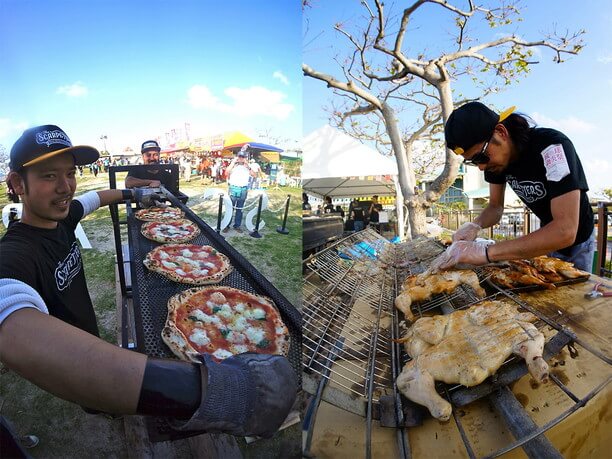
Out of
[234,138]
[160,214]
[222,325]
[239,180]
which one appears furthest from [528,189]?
[160,214]

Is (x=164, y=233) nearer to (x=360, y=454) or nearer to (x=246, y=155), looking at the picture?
(x=246, y=155)

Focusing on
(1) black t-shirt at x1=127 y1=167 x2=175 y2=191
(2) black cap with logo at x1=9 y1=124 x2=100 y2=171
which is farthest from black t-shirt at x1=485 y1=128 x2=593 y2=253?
(2) black cap with logo at x1=9 y1=124 x2=100 y2=171

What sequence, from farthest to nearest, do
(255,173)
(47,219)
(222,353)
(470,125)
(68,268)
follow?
(255,173) < (470,125) < (222,353) < (68,268) < (47,219)

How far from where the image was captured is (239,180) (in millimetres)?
2518

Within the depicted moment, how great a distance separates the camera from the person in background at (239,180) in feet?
7.36

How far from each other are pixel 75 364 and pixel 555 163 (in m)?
1.81

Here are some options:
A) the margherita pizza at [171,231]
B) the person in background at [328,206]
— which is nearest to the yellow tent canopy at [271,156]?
the margherita pizza at [171,231]

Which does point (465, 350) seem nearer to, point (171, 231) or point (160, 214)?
point (171, 231)

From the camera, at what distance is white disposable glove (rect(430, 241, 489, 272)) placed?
1805 millimetres

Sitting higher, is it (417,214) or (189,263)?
(189,263)

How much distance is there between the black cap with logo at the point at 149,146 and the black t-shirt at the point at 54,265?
0.78ft

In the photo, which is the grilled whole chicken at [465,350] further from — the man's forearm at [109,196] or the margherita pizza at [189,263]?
the man's forearm at [109,196]

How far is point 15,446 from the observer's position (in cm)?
96

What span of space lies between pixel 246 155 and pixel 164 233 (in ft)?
2.34
